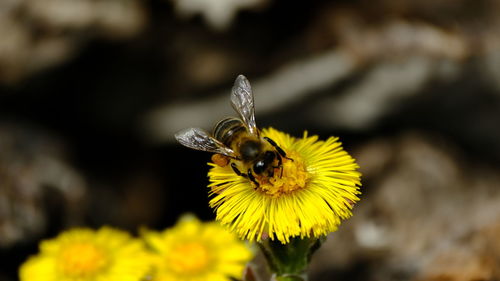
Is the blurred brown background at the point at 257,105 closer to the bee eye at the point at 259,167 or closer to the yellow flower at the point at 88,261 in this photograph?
the yellow flower at the point at 88,261

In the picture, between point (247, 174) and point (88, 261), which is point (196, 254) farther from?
point (247, 174)

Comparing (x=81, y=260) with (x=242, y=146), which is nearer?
(x=242, y=146)

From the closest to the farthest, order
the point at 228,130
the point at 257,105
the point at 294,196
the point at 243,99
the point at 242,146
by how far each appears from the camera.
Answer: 1. the point at 294,196
2. the point at 242,146
3. the point at 228,130
4. the point at 243,99
5. the point at 257,105

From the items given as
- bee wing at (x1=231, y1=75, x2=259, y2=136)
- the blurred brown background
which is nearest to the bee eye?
bee wing at (x1=231, y1=75, x2=259, y2=136)

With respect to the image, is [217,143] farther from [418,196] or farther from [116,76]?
[116,76]

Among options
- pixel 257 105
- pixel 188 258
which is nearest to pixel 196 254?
pixel 188 258

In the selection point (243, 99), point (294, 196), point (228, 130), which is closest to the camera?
point (294, 196)

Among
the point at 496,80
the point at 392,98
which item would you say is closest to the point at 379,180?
the point at 392,98

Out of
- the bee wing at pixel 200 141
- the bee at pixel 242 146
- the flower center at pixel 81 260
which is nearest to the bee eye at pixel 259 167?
the bee at pixel 242 146
